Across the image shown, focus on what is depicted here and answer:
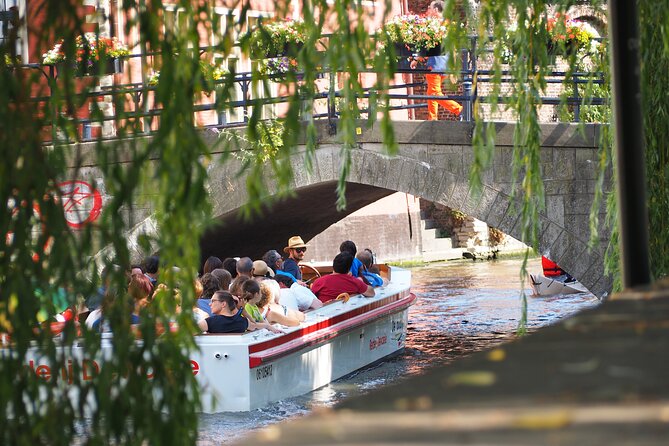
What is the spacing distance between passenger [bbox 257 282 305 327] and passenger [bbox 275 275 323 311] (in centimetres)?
33

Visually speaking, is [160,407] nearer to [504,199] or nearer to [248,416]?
[248,416]

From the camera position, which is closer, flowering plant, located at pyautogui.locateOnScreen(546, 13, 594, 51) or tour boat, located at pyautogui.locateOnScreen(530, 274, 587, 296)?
flowering plant, located at pyautogui.locateOnScreen(546, 13, 594, 51)

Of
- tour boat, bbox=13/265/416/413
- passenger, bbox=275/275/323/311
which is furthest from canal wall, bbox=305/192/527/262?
passenger, bbox=275/275/323/311

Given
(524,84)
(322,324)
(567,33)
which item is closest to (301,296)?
(322,324)

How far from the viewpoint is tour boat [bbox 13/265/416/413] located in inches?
359

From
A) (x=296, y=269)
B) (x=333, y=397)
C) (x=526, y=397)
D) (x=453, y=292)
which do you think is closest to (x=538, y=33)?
(x=526, y=397)

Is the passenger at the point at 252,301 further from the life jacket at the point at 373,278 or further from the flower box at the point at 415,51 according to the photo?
the flower box at the point at 415,51

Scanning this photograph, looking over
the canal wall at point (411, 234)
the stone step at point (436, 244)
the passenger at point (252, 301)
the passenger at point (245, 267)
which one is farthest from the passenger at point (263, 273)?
the stone step at point (436, 244)

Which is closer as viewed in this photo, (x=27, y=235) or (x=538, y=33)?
(x=27, y=235)

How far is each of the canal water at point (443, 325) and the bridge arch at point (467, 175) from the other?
4.36 feet

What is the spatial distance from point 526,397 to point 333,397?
9350 millimetres

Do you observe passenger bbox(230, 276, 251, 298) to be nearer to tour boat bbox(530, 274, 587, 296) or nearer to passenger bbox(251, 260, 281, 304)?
passenger bbox(251, 260, 281, 304)

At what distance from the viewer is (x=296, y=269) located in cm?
1167

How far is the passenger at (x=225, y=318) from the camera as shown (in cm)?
891
